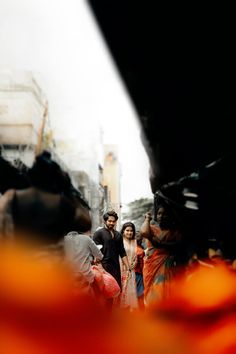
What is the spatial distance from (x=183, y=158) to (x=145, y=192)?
274mm

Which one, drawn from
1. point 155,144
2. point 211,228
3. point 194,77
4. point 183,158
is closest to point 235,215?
point 211,228

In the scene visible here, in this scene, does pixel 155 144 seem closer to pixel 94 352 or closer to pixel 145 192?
pixel 145 192

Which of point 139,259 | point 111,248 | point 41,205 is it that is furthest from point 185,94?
point 139,259

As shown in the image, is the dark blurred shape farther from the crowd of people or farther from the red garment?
the red garment

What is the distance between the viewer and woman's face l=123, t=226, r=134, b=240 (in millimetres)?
3659

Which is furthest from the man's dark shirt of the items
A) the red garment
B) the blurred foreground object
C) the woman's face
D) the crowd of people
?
the blurred foreground object

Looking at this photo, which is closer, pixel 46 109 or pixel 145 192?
pixel 46 109

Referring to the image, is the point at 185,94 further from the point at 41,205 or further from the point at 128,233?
the point at 128,233

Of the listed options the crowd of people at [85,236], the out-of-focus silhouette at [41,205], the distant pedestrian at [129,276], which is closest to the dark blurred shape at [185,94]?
the crowd of people at [85,236]

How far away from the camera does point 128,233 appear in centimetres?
375

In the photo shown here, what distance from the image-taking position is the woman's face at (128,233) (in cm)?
366

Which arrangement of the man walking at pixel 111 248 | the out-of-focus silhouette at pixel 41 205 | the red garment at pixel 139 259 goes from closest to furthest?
1. the out-of-focus silhouette at pixel 41 205
2. the man walking at pixel 111 248
3. the red garment at pixel 139 259

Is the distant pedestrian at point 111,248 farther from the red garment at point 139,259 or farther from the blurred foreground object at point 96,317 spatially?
the blurred foreground object at point 96,317

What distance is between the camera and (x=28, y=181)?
5.68 feet
